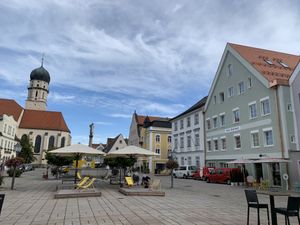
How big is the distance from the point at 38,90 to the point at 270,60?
91787 mm

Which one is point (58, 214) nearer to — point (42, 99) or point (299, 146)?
point (299, 146)

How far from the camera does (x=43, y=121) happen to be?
3536 inches

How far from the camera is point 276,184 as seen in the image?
975 inches

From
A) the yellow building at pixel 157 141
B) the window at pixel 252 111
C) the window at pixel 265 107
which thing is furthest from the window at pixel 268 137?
the yellow building at pixel 157 141

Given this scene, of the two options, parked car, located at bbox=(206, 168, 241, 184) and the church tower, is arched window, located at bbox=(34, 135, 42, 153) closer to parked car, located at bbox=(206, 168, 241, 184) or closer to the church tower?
the church tower

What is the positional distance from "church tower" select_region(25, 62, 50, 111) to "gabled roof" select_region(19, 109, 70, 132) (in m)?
12.4

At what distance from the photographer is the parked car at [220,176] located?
1118 inches

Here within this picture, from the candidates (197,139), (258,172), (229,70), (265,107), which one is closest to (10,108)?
(197,139)

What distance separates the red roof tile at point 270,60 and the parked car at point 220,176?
10170 mm

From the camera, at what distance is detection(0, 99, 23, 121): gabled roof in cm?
7953

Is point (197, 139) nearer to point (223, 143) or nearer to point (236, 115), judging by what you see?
point (223, 143)

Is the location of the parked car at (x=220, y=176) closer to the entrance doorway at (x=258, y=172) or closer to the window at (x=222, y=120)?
the entrance doorway at (x=258, y=172)

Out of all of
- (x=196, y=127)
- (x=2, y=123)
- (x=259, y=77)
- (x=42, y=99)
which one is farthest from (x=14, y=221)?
(x=42, y=99)

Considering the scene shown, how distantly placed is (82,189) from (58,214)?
7437 mm
